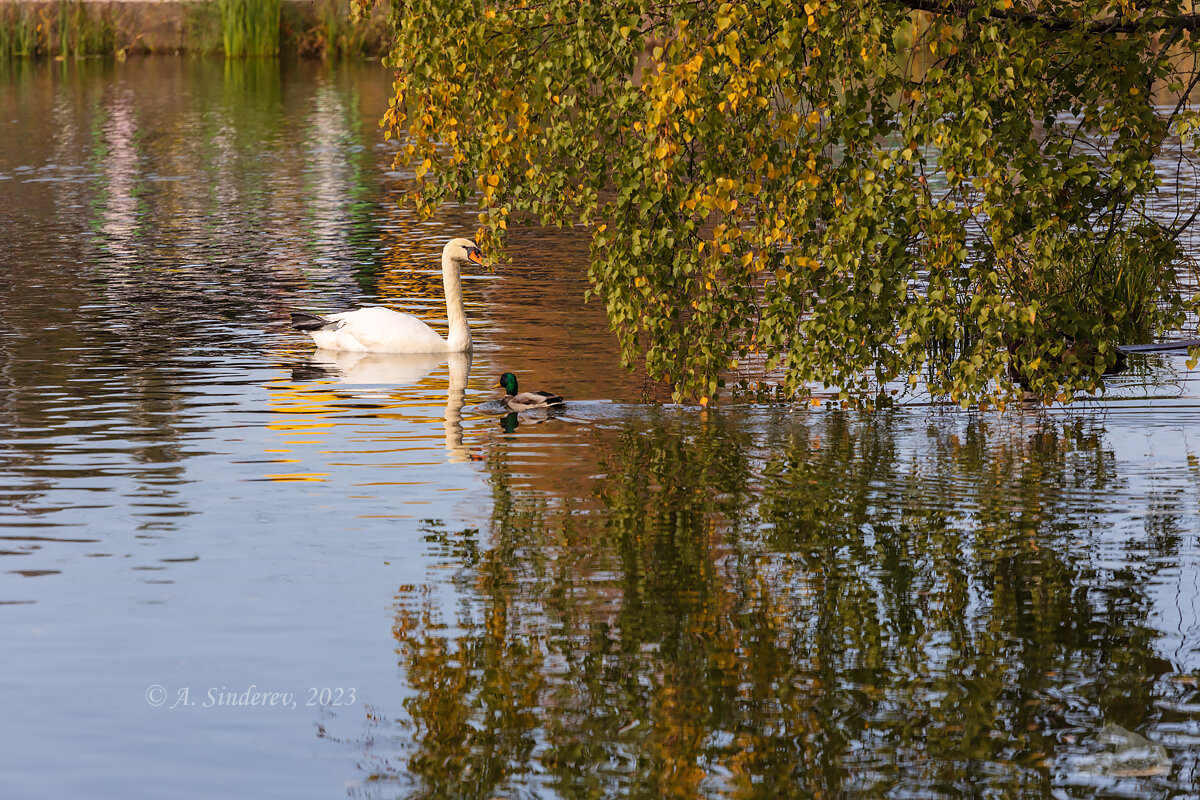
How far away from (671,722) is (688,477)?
4.92 meters

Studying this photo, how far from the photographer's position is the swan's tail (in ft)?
62.7

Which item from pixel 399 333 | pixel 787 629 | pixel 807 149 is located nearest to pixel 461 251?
pixel 399 333

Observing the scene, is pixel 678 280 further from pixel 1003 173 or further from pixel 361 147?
pixel 361 147

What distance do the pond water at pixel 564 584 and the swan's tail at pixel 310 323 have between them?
0.27 meters

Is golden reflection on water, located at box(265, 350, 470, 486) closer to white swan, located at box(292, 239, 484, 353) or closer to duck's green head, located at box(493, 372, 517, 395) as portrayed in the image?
white swan, located at box(292, 239, 484, 353)

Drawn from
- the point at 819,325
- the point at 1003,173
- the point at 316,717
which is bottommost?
the point at 316,717

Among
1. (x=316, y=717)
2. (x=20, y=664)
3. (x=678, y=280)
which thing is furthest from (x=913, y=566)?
(x=20, y=664)

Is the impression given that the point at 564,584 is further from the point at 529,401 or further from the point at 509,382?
the point at 509,382

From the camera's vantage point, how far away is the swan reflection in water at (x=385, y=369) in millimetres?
17172

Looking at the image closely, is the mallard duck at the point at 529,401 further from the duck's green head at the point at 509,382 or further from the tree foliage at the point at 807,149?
the tree foliage at the point at 807,149

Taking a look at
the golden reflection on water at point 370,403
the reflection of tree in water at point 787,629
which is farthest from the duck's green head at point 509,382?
the reflection of tree in water at point 787,629

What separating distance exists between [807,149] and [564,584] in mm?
2993

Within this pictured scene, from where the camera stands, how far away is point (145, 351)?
1869 cm

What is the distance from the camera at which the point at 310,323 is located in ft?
63.2
